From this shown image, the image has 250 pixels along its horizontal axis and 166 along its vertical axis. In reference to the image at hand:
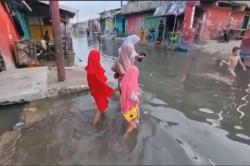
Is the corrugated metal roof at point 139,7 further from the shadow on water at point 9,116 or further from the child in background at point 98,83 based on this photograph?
the child in background at point 98,83

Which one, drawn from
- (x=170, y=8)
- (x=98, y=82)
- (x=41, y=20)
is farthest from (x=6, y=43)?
(x=170, y=8)

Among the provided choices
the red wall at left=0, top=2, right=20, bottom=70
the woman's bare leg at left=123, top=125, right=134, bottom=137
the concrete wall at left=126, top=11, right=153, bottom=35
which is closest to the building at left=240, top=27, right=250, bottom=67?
the woman's bare leg at left=123, top=125, right=134, bottom=137

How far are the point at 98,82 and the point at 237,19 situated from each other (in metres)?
22.2

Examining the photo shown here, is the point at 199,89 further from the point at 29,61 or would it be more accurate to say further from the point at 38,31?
the point at 38,31

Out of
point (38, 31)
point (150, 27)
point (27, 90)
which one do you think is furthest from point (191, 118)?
point (150, 27)

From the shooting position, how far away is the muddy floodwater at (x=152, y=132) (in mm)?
3740

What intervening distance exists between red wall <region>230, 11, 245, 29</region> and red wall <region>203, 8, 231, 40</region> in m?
0.89

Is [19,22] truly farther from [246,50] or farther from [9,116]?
[246,50]

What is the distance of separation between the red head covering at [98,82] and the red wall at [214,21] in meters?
17.8

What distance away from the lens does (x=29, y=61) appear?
10.4 m

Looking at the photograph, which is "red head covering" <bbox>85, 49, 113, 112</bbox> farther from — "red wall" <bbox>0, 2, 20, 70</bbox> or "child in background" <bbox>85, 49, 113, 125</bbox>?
"red wall" <bbox>0, 2, 20, 70</bbox>

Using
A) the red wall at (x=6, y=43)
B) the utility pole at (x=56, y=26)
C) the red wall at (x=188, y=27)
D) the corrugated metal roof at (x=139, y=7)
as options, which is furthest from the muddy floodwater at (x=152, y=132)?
the corrugated metal roof at (x=139, y=7)

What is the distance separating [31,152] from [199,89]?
5.59 m

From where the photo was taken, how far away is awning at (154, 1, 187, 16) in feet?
63.2
